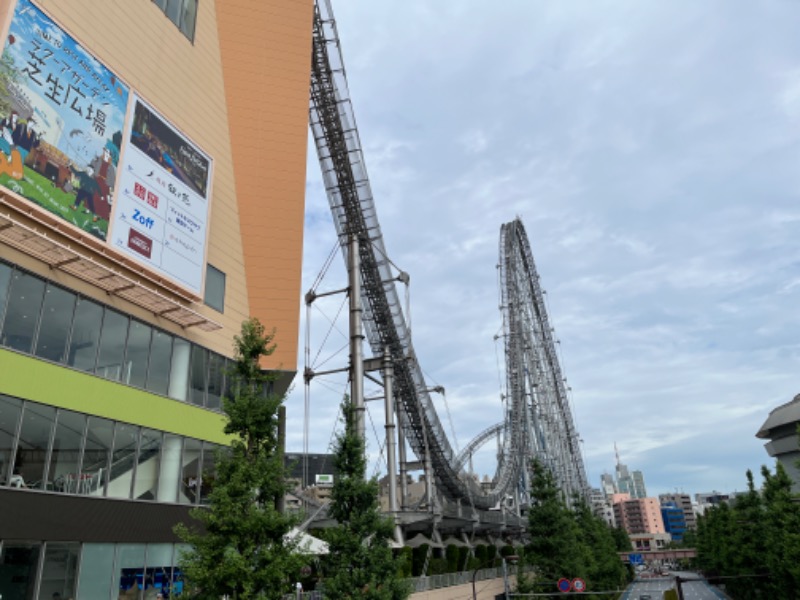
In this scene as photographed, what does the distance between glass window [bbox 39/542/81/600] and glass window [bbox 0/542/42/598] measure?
1.15ft

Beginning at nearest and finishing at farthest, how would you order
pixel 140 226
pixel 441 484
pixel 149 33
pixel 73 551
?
pixel 73 551 < pixel 140 226 < pixel 149 33 < pixel 441 484

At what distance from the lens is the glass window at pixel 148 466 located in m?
22.2

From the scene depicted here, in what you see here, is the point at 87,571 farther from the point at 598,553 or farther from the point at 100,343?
the point at 598,553

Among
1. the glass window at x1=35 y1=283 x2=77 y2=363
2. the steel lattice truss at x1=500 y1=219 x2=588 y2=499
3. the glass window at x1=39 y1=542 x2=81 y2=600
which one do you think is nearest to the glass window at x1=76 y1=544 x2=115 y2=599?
the glass window at x1=39 y1=542 x2=81 y2=600

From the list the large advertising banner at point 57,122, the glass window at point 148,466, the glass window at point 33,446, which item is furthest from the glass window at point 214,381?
the glass window at point 33,446

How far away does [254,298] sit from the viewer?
31.6 metres

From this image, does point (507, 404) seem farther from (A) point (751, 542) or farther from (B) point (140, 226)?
(B) point (140, 226)

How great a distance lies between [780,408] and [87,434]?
8539cm

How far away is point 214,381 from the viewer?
90.1 ft

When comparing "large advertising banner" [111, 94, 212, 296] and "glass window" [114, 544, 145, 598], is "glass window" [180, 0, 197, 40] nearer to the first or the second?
"large advertising banner" [111, 94, 212, 296]

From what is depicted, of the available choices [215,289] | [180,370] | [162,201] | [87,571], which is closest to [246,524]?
[87,571]

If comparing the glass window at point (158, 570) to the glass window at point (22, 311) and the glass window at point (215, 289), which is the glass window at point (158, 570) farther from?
the glass window at point (215, 289)

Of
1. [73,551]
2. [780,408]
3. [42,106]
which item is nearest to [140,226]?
[42,106]

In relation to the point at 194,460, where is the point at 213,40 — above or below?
above
